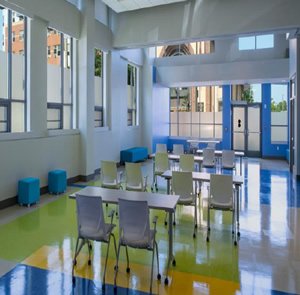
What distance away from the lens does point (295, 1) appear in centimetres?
765

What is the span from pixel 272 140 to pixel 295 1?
6.92 metres

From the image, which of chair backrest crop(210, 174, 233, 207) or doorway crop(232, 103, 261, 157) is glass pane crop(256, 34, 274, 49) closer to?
doorway crop(232, 103, 261, 157)

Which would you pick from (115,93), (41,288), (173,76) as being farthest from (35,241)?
(173,76)

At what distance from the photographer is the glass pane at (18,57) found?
6.11 metres

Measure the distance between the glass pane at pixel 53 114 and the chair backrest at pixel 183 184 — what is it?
13.2 ft

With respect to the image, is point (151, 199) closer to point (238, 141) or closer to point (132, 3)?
point (132, 3)

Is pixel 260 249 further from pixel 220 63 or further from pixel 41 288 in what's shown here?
pixel 220 63

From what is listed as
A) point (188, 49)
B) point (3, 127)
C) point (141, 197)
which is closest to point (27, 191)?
point (3, 127)

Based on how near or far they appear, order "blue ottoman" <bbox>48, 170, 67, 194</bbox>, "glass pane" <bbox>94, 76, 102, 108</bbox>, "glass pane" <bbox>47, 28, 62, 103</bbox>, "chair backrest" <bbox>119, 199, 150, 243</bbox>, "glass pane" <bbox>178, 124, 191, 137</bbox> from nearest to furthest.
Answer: "chair backrest" <bbox>119, 199, 150, 243</bbox>
"blue ottoman" <bbox>48, 170, 67, 194</bbox>
"glass pane" <bbox>47, 28, 62, 103</bbox>
"glass pane" <bbox>94, 76, 102, 108</bbox>
"glass pane" <bbox>178, 124, 191, 137</bbox>

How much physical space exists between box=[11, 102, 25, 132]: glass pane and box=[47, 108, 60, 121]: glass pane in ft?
3.14

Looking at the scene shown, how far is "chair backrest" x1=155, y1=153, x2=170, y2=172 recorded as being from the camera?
7.32 metres

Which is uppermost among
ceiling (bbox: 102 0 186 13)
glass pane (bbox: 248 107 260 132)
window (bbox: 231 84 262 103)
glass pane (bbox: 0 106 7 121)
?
ceiling (bbox: 102 0 186 13)

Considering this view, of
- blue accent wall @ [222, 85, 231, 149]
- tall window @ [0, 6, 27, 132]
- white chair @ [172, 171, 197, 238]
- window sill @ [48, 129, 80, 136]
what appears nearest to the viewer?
white chair @ [172, 171, 197, 238]

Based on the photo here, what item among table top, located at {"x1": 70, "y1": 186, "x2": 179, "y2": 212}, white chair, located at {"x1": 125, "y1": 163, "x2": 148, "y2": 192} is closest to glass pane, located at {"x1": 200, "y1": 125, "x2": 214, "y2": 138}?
white chair, located at {"x1": 125, "y1": 163, "x2": 148, "y2": 192}
